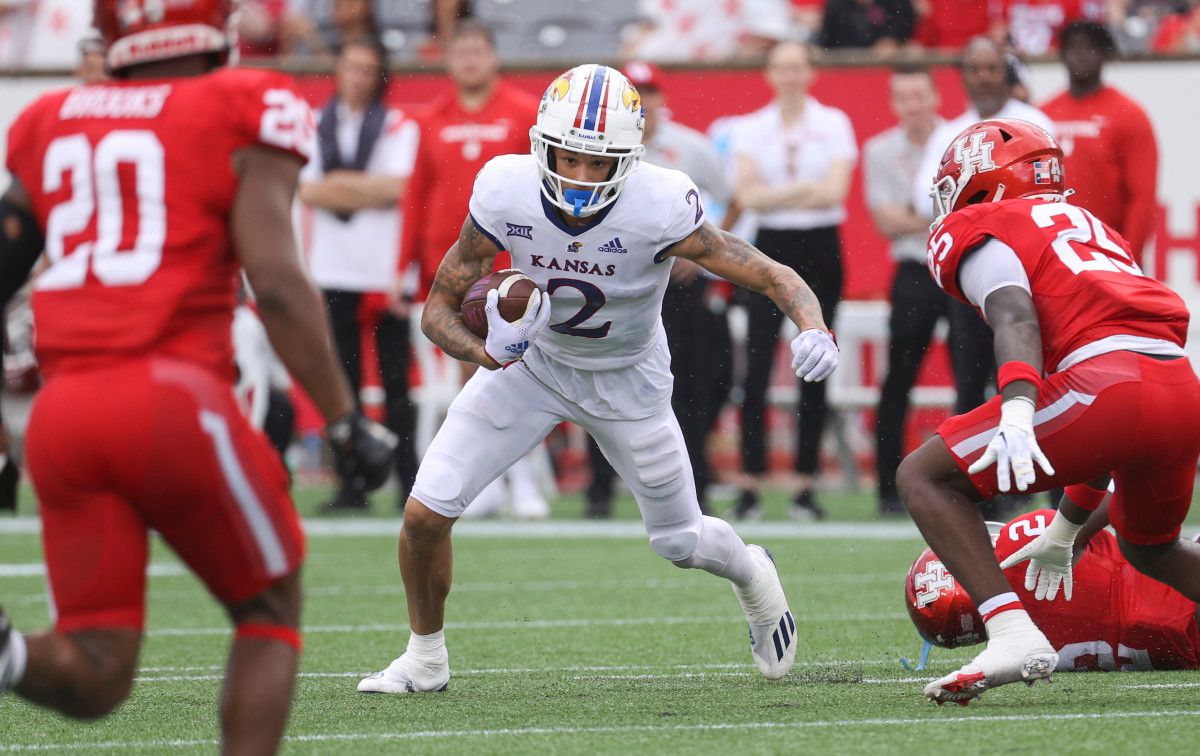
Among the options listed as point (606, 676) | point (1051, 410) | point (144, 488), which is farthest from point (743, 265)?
point (144, 488)

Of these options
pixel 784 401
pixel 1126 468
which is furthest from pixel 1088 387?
pixel 784 401

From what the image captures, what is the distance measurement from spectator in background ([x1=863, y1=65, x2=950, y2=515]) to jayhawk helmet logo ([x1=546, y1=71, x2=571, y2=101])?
4.31 metres

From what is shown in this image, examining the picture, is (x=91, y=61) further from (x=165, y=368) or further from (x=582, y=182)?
(x=165, y=368)

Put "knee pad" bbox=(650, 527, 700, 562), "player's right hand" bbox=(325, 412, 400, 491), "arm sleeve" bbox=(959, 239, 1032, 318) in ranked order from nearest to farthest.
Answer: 1. "player's right hand" bbox=(325, 412, 400, 491)
2. "arm sleeve" bbox=(959, 239, 1032, 318)
3. "knee pad" bbox=(650, 527, 700, 562)

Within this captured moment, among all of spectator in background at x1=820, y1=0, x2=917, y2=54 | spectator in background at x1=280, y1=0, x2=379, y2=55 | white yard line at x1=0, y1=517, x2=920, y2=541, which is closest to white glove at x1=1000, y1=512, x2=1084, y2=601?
white yard line at x1=0, y1=517, x2=920, y2=541

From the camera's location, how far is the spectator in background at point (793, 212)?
9.20 meters

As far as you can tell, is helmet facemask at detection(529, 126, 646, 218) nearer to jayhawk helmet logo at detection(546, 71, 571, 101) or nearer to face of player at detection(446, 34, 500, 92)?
jayhawk helmet logo at detection(546, 71, 571, 101)

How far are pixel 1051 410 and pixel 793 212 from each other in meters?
5.06

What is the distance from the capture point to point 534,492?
31.8 ft

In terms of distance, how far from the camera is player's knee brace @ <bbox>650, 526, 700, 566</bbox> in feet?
16.4

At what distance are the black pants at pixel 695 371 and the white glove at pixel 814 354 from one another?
13.7 ft

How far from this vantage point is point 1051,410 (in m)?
4.30

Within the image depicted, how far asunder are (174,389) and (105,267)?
25cm

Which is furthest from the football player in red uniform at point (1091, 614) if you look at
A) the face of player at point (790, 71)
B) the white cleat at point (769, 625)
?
the face of player at point (790, 71)
